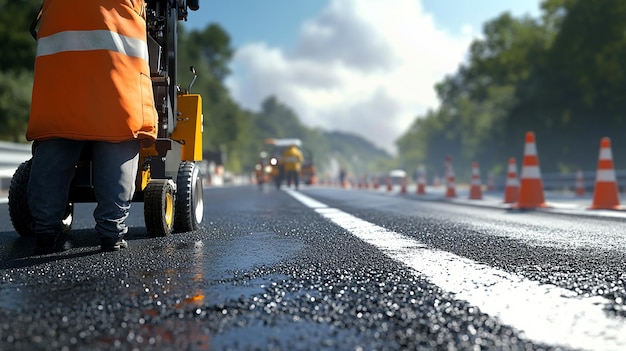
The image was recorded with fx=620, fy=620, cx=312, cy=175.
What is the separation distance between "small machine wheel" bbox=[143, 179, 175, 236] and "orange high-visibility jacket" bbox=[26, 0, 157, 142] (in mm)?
752

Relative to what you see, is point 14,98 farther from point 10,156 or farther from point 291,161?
point 10,156

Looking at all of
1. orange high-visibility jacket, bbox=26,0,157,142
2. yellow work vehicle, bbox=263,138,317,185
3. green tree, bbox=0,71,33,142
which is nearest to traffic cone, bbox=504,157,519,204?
orange high-visibility jacket, bbox=26,0,157,142

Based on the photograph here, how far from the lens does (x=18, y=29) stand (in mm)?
33906

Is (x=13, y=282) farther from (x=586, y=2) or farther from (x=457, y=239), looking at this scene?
(x=586, y=2)

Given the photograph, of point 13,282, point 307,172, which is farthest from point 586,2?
point 13,282

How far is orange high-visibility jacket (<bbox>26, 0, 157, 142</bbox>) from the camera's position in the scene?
363cm

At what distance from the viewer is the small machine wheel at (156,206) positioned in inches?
175

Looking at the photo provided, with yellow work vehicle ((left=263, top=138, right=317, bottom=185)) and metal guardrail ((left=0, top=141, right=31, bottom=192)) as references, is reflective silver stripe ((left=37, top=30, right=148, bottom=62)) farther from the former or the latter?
yellow work vehicle ((left=263, top=138, right=317, bottom=185))

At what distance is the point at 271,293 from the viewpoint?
2.34 metres

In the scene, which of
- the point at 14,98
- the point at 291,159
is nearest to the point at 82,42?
the point at 291,159

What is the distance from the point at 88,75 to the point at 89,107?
19 centimetres

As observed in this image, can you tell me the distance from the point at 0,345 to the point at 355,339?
3.11 feet

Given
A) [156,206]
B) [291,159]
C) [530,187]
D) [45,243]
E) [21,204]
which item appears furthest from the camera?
[291,159]

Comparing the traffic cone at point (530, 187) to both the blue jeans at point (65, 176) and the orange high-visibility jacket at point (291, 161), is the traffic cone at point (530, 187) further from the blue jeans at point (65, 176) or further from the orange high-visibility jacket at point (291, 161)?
the orange high-visibility jacket at point (291, 161)
